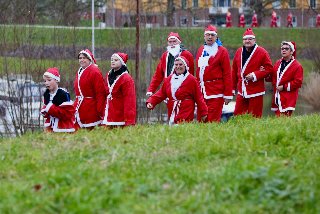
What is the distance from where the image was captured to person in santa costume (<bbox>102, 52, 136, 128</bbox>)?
13602mm

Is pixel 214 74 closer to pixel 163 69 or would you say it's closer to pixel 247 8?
pixel 163 69

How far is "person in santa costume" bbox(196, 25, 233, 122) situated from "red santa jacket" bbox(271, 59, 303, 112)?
2.99 ft

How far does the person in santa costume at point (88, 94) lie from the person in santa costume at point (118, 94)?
0.50ft

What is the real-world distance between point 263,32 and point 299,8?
16.6 metres

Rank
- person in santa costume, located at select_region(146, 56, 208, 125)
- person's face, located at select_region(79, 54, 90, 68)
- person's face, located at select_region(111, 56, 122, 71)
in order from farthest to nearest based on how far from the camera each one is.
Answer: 1. person's face, located at select_region(79, 54, 90, 68)
2. person's face, located at select_region(111, 56, 122, 71)
3. person in santa costume, located at select_region(146, 56, 208, 125)

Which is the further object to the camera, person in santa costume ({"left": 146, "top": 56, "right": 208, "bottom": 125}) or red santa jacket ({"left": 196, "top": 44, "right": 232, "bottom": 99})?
red santa jacket ({"left": 196, "top": 44, "right": 232, "bottom": 99})

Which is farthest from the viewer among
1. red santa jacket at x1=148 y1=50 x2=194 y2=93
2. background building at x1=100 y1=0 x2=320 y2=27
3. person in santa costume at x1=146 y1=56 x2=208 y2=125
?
background building at x1=100 y1=0 x2=320 y2=27

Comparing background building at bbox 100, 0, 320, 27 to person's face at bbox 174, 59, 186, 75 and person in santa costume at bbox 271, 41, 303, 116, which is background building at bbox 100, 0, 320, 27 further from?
person's face at bbox 174, 59, 186, 75

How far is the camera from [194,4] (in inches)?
2282

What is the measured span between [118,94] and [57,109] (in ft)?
4.96

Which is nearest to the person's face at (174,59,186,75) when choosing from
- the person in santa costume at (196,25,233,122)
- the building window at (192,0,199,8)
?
the person in santa costume at (196,25,233,122)

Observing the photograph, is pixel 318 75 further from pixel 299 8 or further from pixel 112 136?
pixel 299 8

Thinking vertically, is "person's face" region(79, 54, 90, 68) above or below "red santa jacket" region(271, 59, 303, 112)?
above

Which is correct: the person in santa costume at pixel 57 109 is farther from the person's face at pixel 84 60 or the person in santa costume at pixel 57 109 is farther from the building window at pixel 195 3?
the building window at pixel 195 3
